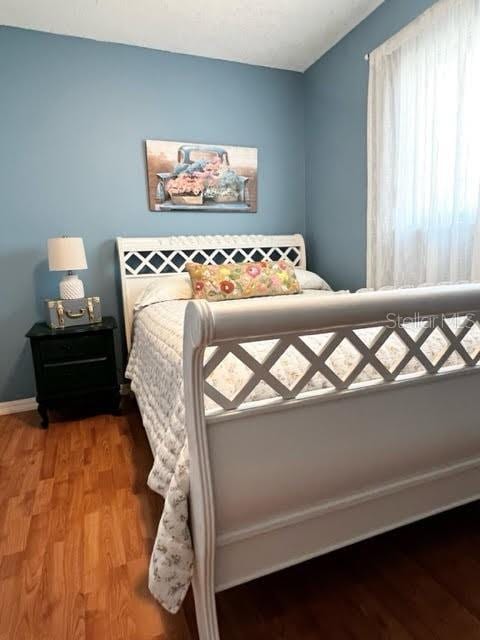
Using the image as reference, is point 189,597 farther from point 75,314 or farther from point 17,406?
point 17,406

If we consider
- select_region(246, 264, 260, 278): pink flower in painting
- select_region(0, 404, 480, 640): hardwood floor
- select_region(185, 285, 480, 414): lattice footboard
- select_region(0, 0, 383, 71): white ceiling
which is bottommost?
select_region(0, 404, 480, 640): hardwood floor

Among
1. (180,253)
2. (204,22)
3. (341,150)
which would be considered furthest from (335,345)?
(204,22)

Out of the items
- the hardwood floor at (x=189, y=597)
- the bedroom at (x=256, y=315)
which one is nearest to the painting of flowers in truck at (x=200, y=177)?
the bedroom at (x=256, y=315)

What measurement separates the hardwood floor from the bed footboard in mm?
257

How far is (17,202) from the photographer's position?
97.6 inches

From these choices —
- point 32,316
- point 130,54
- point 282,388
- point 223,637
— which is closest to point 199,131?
point 130,54

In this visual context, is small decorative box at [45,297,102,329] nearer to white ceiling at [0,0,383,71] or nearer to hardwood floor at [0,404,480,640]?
hardwood floor at [0,404,480,640]

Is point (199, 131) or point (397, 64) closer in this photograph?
point (397, 64)

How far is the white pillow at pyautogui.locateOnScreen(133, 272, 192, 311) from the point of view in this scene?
2.41m

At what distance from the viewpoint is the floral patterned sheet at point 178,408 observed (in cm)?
87

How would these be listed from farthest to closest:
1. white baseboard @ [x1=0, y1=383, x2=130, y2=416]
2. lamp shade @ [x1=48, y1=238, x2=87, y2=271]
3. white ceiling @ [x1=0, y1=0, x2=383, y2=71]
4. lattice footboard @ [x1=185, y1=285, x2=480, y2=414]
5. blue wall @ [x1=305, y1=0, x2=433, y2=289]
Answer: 1. white baseboard @ [x1=0, y1=383, x2=130, y2=416]
2. blue wall @ [x1=305, y1=0, x2=433, y2=289]
3. lamp shade @ [x1=48, y1=238, x2=87, y2=271]
4. white ceiling @ [x1=0, y1=0, x2=383, y2=71]
5. lattice footboard @ [x1=185, y1=285, x2=480, y2=414]

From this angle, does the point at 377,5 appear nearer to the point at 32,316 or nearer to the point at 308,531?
the point at 308,531

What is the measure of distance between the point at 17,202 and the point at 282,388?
2.47 metres

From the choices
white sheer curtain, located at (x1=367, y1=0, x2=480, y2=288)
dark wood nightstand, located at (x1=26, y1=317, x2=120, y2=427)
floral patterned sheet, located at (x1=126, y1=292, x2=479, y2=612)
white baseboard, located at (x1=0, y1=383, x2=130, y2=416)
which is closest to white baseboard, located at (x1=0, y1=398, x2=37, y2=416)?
white baseboard, located at (x1=0, y1=383, x2=130, y2=416)
